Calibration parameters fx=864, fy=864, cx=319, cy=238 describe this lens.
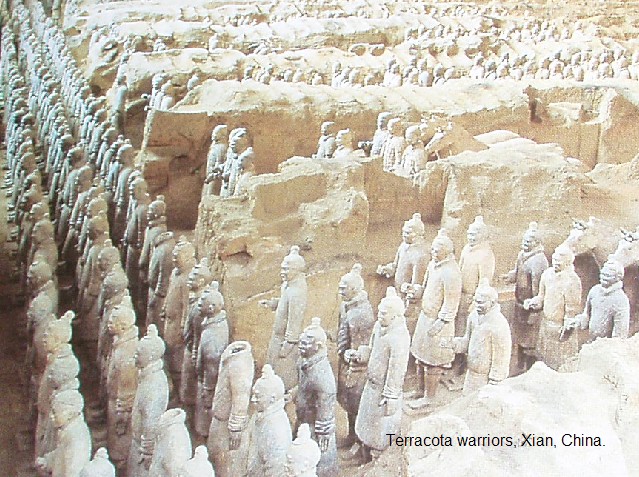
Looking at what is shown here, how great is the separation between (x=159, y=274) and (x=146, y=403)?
5.88 ft

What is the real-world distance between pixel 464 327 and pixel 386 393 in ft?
4.64

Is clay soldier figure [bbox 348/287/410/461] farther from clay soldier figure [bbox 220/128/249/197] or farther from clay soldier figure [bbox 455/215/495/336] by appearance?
clay soldier figure [bbox 220/128/249/197]

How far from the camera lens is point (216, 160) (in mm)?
7664

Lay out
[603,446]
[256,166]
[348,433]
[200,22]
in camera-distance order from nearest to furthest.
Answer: [603,446] → [348,433] → [256,166] → [200,22]

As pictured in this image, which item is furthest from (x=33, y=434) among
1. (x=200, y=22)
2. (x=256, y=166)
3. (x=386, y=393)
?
(x=200, y=22)

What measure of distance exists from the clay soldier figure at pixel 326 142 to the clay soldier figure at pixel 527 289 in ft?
7.89

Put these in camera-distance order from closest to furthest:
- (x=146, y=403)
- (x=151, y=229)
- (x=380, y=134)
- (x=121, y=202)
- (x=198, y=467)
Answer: (x=198, y=467), (x=146, y=403), (x=151, y=229), (x=121, y=202), (x=380, y=134)

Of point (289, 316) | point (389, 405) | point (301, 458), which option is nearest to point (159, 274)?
point (289, 316)

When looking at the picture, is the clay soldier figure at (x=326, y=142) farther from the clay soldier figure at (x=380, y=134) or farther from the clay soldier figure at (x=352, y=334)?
the clay soldier figure at (x=352, y=334)

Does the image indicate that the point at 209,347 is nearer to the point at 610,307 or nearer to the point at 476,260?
the point at 476,260

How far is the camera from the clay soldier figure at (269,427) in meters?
3.67

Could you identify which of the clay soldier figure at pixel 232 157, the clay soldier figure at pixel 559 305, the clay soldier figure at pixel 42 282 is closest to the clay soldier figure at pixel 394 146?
the clay soldier figure at pixel 232 157

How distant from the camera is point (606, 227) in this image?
6207mm

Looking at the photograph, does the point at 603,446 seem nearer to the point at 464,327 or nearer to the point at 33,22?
the point at 464,327
